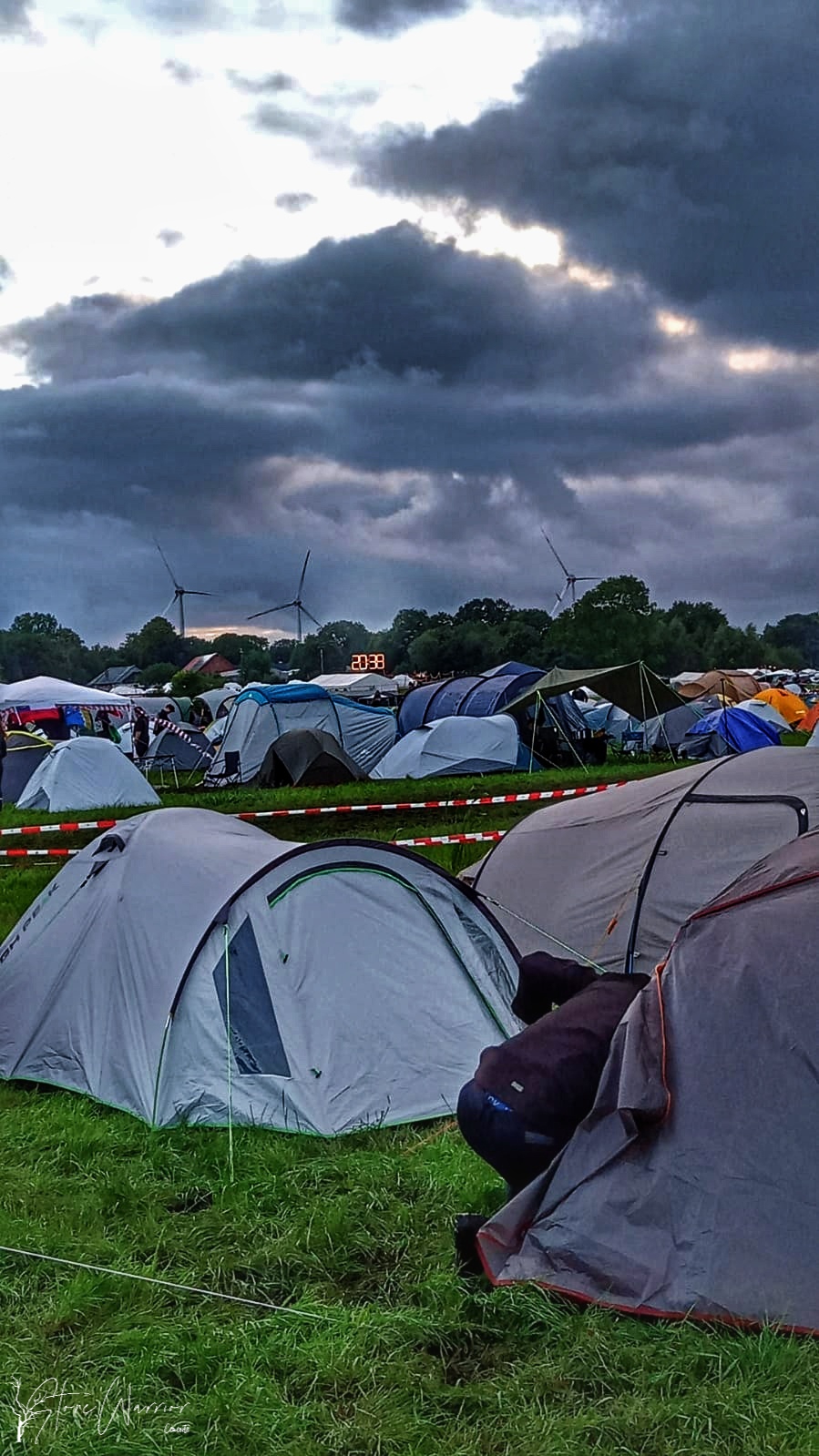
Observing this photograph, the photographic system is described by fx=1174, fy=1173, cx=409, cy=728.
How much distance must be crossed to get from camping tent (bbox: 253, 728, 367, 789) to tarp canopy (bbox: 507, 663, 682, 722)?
159 inches

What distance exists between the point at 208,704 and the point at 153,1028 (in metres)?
50.6

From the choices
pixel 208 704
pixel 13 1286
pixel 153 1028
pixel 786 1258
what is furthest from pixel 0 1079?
pixel 208 704

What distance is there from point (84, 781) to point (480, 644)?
7816 cm

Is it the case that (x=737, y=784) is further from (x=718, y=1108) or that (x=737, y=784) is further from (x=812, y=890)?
(x=718, y=1108)

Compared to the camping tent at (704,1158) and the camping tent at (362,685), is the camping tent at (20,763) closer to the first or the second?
the camping tent at (704,1158)

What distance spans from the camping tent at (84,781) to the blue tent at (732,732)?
14053 mm

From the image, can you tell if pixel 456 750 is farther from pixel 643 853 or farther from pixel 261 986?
pixel 261 986

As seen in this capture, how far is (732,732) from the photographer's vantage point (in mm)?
28422

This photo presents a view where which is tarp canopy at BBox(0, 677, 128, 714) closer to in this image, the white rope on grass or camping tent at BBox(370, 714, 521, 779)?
camping tent at BBox(370, 714, 521, 779)

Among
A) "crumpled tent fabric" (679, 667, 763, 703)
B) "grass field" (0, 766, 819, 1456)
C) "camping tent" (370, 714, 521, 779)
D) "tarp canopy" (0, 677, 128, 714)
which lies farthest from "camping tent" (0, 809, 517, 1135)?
"crumpled tent fabric" (679, 667, 763, 703)

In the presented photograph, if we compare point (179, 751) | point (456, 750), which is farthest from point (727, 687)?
point (179, 751)

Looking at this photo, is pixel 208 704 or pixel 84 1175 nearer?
pixel 84 1175

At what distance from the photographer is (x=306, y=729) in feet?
81.6

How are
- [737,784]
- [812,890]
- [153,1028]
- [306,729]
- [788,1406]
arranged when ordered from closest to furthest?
[788,1406]
[812,890]
[153,1028]
[737,784]
[306,729]
